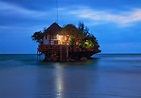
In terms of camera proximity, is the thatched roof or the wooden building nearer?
the wooden building

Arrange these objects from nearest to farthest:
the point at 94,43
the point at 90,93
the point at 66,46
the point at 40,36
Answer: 1. the point at 90,93
2. the point at 66,46
3. the point at 40,36
4. the point at 94,43

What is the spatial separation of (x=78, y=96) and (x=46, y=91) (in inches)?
90.3

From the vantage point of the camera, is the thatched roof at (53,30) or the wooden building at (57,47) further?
the thatched roof at (53,30)

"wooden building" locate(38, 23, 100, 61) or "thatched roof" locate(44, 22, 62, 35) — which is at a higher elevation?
"thatched roof" locate(44, 22, 62, 35)

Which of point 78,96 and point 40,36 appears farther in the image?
point 40,36

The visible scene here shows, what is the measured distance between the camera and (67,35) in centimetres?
4862

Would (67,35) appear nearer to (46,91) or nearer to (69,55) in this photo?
(69,55)

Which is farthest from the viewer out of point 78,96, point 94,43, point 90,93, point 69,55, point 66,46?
point 94,43

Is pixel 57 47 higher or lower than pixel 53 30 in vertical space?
lower

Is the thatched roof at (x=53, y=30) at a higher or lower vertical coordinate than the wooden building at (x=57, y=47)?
higher

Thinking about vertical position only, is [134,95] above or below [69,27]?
below

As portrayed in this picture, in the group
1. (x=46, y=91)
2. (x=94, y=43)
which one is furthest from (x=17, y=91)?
(x=94, y=43)

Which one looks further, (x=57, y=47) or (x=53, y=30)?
(x=53, y=30)

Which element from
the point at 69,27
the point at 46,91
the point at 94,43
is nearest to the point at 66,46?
the point at 69,27
